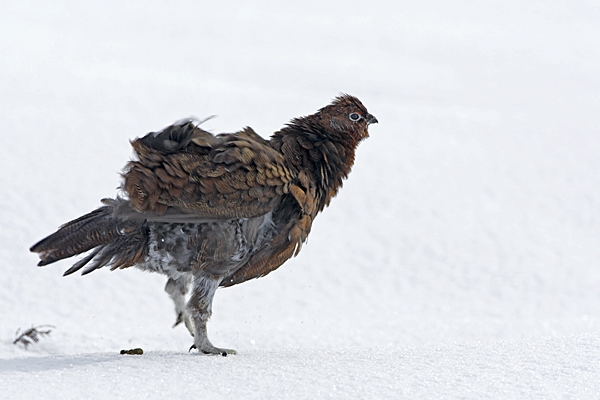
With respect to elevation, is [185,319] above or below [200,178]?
below

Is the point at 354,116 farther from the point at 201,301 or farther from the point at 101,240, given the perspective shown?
the point at 101,240

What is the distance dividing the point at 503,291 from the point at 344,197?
2.23 meters

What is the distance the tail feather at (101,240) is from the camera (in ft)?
14.7

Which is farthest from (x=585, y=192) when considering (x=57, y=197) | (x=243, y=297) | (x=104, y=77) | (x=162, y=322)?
(x=104, y=77)

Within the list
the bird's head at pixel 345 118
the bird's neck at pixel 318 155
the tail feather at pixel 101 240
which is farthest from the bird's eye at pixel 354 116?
the tail feather at pixel 101 240

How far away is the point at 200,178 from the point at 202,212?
19 cm

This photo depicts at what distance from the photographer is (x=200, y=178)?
4.36 meters

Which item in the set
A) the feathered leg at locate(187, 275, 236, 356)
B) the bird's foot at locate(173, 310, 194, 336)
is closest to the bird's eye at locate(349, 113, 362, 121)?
the feathered leg at locate(187, 275, 236, 356)

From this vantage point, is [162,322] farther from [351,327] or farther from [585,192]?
[585,192]

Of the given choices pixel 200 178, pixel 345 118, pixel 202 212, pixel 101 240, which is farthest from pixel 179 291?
pixel 345 118

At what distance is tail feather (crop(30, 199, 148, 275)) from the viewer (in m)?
4.49

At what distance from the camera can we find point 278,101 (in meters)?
12.4

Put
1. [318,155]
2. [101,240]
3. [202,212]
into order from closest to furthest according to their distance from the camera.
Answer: [202,212]
[101,240]
[318,155]

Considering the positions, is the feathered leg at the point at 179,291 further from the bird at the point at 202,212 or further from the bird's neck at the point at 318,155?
the bird's neck at the point at 318,155
